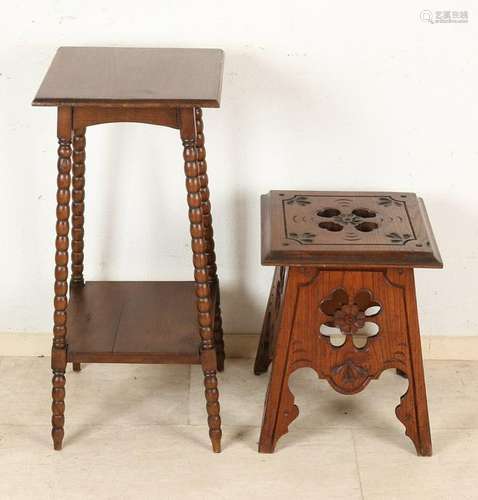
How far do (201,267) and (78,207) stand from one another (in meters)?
0.52

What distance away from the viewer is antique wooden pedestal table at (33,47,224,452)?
7.22 feet

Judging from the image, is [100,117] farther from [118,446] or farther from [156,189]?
[118,446]

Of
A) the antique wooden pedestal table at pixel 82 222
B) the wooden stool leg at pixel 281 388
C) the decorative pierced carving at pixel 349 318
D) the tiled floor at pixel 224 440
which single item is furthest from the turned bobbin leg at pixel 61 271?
the decorative pierced carving at pixel 349 318

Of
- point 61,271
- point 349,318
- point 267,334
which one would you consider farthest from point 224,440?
point 61,271

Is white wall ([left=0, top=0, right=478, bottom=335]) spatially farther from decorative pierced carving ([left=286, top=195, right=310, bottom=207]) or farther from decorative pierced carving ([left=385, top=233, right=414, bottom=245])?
decorative pierced carving ([left=385, top=233, right=414, bottom=245])

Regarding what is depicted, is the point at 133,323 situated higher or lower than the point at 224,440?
higher

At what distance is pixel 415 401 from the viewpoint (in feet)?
8.46

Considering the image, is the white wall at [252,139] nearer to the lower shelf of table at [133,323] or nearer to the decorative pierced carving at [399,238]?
the lower shelf of table at [133,323]

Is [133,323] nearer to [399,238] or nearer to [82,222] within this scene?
[82,222]

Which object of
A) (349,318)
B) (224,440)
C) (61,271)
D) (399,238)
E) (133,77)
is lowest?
(224,440)

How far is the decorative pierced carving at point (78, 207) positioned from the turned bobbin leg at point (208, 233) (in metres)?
0.32

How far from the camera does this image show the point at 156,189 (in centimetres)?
279

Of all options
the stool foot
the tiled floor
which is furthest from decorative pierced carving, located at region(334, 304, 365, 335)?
the tiled floor

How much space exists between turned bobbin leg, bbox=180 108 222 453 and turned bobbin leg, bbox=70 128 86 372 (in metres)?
0.34
